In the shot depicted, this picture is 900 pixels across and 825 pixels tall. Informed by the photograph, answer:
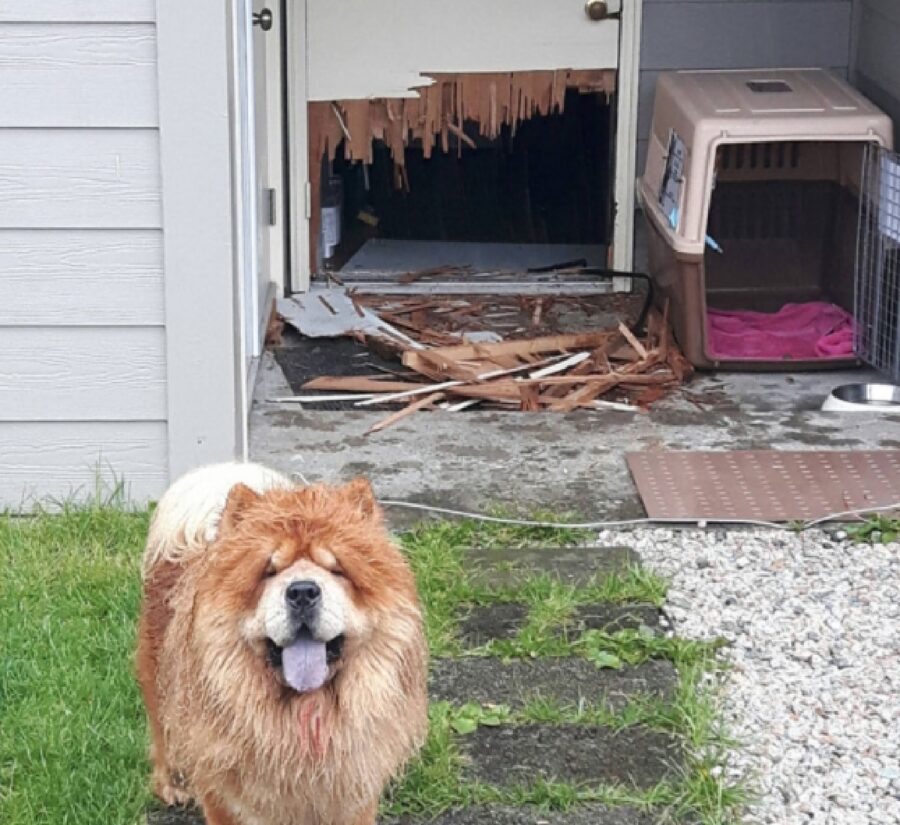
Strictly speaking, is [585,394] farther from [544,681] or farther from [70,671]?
[70,671]

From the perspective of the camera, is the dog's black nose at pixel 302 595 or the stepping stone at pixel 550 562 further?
the stepping stone at pixel 550 562

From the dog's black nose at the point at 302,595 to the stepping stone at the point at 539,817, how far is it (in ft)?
2.97

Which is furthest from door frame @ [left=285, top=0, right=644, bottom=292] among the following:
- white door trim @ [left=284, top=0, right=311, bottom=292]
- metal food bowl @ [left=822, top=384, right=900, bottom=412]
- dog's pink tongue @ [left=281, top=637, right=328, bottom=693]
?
dog's pink tongue @ [left=281, top=637, right=328, bottom=693]

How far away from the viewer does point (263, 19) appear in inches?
239

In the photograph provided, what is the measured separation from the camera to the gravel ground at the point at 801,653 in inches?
130

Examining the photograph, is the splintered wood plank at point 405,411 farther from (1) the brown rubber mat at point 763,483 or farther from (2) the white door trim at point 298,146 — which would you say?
(2) the white door trim at point 298,146

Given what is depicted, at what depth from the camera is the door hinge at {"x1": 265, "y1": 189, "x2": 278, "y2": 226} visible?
662 centimetres

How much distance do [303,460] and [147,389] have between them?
2.18ft

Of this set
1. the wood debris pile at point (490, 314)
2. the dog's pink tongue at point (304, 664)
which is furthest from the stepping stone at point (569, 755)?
the wood debris pile at point (490, 314)

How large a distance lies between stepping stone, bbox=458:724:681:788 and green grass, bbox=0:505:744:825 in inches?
1.2

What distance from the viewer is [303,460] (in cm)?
515

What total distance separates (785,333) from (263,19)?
91.5 inches

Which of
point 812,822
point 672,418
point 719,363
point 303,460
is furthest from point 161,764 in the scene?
point 719,363

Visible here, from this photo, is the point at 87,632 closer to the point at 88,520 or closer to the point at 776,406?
the point at 88,520
